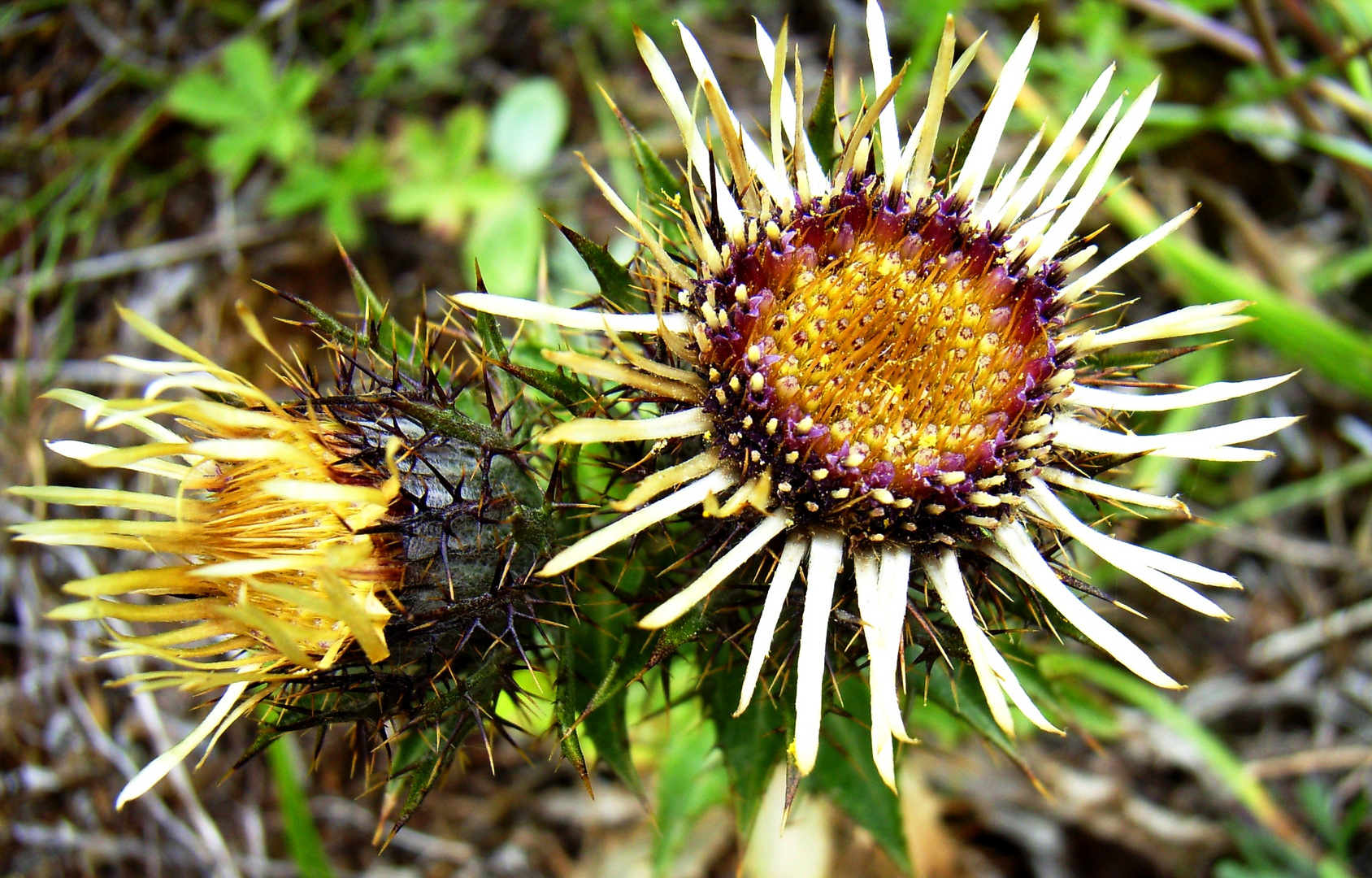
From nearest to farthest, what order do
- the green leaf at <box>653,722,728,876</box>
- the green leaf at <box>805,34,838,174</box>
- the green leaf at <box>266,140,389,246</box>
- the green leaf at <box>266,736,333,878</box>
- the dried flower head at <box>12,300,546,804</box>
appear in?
the dried flower head at <box>12,300,546,804</box>
the green leaf at <box>805,34,838,174</box>
the green leaf at <box>653,722,728,876</box>
the green leaf at <box>266,736,333,878</box>
the green leaf at <box>266,140,389,246</box>

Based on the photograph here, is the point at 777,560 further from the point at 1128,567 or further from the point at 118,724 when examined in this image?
the point at 118,724

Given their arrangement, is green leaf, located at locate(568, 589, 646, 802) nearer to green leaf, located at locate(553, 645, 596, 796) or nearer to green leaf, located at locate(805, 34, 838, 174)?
green leaf, located at locate(553, 645, 596, 796)

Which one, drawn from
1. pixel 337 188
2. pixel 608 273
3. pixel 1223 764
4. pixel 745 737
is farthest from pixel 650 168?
pixel 1223 764

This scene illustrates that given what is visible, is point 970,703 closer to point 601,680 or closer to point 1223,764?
point 601,680

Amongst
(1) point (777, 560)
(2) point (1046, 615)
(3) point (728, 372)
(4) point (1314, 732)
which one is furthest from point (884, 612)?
(4) point (1314, 732)

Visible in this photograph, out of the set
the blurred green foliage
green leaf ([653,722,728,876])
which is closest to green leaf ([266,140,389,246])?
the blurred green foliage
